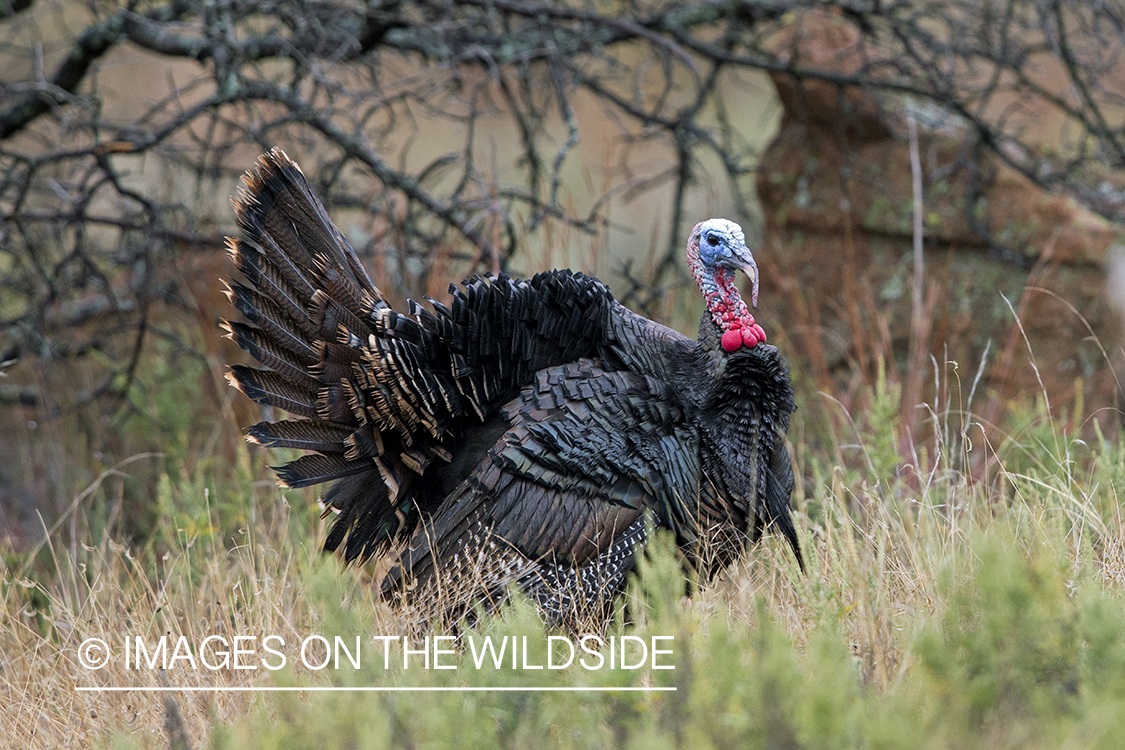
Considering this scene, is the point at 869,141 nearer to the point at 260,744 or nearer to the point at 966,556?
the point at 966,556

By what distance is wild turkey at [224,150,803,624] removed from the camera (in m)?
2.99

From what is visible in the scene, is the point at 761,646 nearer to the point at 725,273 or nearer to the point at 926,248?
the point at 725,273

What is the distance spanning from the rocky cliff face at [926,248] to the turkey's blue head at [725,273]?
1796mm

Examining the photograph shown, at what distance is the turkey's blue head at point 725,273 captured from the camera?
10.3 ft

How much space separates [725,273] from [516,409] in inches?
30.7

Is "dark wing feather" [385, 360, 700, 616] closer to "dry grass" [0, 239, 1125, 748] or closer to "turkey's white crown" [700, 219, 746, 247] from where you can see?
"dry grass" [0, 239, 1125, 748]

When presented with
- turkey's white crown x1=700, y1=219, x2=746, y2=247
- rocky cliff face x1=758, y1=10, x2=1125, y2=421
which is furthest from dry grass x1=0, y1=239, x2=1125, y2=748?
rocky cliff face x1=758, y1=10, x2=1125, y2=421

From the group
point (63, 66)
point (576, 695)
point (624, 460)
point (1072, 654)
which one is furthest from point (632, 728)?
point (63, 66)

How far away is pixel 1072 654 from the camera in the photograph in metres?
1.94

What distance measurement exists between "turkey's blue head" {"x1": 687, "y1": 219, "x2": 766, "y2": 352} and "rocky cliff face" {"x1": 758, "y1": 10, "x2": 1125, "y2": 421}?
180 centimetres

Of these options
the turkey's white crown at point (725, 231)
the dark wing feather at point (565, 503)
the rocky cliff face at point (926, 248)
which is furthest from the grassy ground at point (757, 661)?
the rocky cliff face at point (926, 248)

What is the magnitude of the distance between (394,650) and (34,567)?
9.55 ft

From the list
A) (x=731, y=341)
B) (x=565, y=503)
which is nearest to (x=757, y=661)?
(x=565, y=503)

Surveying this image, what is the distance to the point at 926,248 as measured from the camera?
18.7ft
